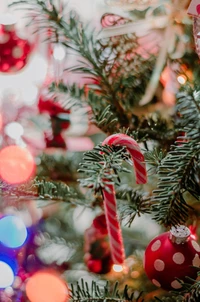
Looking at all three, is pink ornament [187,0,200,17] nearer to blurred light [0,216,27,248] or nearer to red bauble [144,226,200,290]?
red bauble [144,226,200,290]

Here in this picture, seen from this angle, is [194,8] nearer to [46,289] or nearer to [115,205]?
[115,205]

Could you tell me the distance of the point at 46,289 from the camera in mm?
740

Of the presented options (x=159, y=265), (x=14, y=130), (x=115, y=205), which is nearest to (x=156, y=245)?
(x=159, y=265)

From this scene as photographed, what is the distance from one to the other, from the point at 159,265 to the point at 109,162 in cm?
17

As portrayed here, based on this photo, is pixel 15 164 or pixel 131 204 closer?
pixel 131 204

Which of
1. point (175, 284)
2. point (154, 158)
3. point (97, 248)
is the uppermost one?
point (154, 158)

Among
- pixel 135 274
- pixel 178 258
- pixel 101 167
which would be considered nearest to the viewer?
pixel 101 167

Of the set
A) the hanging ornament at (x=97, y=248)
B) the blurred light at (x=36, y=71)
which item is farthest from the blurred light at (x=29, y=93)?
the hanging ornament at (x=97, y=248)

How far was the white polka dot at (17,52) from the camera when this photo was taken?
2.96 ft

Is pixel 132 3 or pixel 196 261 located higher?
pixel 132 3

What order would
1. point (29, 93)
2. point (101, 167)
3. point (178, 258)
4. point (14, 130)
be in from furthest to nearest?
point (29, 93) < point (14, 130) < point (178, 258) < point (101, 167)

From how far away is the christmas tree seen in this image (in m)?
0.49

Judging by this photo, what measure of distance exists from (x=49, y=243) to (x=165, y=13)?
0.44 meters

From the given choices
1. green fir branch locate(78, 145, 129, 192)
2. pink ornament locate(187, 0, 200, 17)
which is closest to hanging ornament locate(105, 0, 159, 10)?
pink ornament locate(187, 0, 200, 17)
